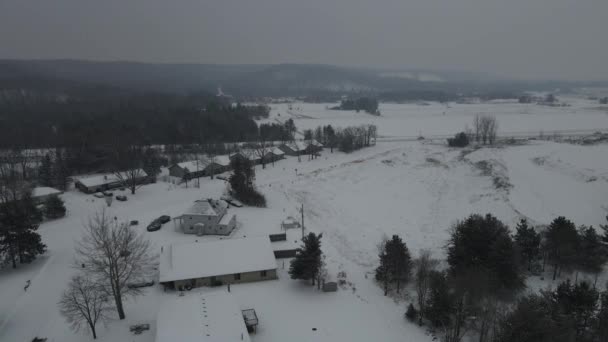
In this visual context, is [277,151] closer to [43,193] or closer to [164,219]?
[164,219]

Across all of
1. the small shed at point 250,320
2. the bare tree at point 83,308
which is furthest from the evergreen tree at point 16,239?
the small shed at point 250,320

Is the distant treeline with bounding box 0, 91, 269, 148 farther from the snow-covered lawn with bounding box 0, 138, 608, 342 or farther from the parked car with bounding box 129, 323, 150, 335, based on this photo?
the parked car with bounding box 129, 323, 150, 335

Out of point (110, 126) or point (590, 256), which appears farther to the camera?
point (110, 126)

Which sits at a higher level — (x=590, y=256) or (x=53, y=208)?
(x=53, y=208)

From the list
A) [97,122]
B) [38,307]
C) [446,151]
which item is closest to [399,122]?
[446,151]

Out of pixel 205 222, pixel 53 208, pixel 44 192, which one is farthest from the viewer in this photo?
pixel 44 192

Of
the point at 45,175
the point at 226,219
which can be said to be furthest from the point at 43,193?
the point at 226,219

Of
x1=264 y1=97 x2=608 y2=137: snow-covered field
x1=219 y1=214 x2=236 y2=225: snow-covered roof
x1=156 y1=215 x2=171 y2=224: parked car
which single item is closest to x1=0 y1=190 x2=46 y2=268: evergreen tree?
x1=156 y1=215 x2=171 y2=224: parked car
